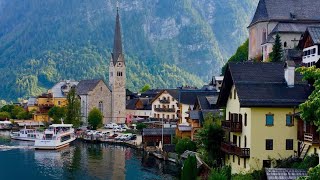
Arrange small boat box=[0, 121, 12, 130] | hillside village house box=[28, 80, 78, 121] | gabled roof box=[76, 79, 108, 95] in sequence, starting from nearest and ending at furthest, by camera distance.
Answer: small boat box=[0, 121, 12, 130] < gabled roof box=[76, 79, 108, 95] < hillside village house box=[28, 80, 78, 121]

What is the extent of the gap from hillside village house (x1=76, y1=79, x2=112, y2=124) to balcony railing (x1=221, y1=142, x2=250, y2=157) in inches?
3421

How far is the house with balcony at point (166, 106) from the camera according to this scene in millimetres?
118375

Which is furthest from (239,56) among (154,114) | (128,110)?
(128,110)

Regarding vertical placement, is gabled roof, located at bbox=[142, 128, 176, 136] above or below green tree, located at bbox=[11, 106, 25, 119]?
below

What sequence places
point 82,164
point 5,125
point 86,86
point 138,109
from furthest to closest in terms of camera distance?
point 138,109 → point 86,86 → point 5,125 → point 82,164

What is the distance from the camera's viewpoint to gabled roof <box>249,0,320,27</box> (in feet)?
315

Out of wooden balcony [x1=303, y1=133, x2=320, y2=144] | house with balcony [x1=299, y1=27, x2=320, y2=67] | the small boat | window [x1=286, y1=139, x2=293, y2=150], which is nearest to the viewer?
wooden balcony [x1=303, y1=133, x2=320, y2=144]

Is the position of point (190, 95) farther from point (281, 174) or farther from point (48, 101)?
point (281, 174)

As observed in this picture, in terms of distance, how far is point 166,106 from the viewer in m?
122

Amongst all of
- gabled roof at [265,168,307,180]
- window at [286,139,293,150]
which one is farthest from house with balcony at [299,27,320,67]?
gabled roof at [265,168,307,180]

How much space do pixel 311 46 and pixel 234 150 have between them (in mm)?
23308

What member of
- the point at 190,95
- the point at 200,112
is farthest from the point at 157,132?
the point at 200,112

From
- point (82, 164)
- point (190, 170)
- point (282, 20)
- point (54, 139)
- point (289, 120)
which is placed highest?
point (282, 20)

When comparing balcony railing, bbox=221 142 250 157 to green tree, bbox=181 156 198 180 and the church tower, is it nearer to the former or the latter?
green tree, bbox=181 156 198 180
